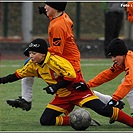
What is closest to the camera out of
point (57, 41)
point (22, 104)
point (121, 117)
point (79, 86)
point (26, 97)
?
point (121, 117)

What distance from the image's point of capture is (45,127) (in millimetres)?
7766

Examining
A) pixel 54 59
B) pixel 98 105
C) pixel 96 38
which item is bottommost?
pixel 96 38

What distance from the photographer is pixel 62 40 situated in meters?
7.84

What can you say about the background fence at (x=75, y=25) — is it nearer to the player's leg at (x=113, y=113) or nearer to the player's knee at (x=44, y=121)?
the player's knee at (x=44, y=121)

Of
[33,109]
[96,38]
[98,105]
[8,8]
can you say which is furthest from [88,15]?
[98,105]

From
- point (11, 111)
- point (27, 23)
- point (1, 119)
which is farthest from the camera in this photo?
point (27, 23)

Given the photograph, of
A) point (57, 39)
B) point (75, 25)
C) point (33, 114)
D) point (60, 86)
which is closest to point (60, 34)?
point (57, 39)

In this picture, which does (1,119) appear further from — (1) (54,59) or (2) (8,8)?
(2) (8,8)

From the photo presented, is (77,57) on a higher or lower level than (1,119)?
higher

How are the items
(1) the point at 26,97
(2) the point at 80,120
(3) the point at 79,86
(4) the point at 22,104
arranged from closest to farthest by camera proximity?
1. (2) the point at 80,120
2. (3) the point at 79,86
3. (4) the point at 22,104
4. (1) the point at 26,97

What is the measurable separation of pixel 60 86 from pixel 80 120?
1.50 feet

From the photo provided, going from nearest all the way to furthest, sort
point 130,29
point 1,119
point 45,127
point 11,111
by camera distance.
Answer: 1. point 45,127
2. point 1,119
3. point 11,111
4. point 130,29

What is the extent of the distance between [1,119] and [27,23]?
993 cm

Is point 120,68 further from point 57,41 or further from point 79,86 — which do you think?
point 57,41
